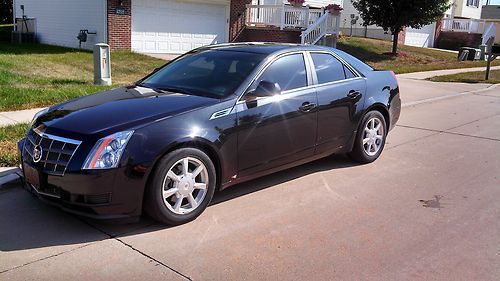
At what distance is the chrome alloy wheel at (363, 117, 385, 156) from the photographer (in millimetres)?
6629

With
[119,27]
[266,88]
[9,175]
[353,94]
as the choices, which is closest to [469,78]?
[119,27]

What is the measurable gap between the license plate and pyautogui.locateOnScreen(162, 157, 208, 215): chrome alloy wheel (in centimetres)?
107

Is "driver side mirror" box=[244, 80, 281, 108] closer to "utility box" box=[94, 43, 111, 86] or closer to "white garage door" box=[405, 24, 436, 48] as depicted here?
"utility box" box=[94, 43, 111, 86]

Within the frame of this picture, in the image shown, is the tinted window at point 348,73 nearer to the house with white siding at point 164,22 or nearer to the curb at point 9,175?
the curb at point 9,175

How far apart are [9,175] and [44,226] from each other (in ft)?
4.28

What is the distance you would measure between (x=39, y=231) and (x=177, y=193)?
1.20 meters

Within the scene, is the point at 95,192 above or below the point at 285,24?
below

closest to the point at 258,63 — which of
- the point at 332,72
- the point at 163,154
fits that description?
the point at 332,72

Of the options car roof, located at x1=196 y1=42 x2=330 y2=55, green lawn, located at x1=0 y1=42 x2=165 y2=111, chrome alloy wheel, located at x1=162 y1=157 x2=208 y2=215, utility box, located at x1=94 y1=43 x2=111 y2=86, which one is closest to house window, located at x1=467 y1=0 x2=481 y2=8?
green lawn, located at x1=0 y1=42 x2=165 y2=111

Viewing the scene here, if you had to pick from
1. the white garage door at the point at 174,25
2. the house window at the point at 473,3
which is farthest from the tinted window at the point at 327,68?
the house window at the point at 473,3

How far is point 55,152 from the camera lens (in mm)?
4258

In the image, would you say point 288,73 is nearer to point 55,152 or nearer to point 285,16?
point 55,152

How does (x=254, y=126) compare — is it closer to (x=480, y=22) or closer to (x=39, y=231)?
(x=39, y=231)

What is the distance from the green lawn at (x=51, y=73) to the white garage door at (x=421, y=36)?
22718 millimetres
